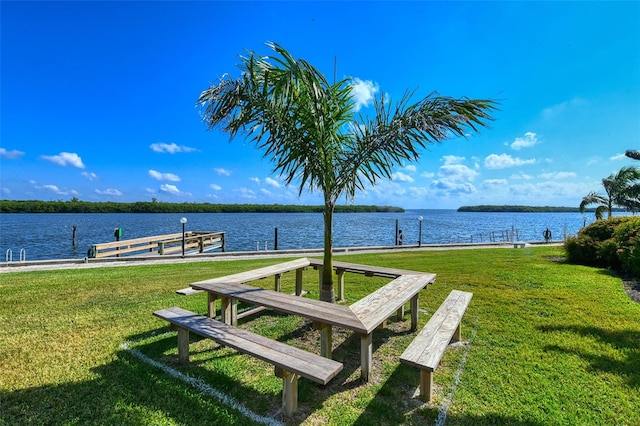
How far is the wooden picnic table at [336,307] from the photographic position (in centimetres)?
283

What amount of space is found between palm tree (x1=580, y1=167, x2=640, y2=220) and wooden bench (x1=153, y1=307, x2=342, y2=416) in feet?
69.0

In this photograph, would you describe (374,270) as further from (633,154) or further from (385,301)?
(633,154)

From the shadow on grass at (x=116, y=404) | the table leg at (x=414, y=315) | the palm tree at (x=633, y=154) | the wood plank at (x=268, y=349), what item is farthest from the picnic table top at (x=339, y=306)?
the palm tree at (x=633, y=154)

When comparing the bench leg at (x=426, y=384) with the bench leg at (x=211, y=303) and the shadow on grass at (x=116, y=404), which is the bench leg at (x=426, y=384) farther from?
the bench leg at (x=211, y=303)

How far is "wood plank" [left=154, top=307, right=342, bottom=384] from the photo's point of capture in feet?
7.18

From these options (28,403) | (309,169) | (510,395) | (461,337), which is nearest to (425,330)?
(510,395)

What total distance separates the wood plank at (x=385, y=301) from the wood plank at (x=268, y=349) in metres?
0.57

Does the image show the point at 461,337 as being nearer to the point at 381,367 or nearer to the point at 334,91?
the point at 381,367

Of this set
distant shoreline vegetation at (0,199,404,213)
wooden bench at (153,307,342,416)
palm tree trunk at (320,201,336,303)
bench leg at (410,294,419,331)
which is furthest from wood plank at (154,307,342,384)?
distant shoreline vegetation at (0,199,404,213)

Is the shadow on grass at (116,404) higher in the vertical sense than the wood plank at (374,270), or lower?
lower

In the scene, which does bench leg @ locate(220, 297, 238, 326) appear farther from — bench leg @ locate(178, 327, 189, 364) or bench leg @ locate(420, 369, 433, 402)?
bench leg @ locate(420, 369, 433, 402)

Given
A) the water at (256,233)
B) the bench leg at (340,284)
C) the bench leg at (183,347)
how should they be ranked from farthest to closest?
the water at (256,233) → the bench leg at (340,284) → the bench leg at (183,347)

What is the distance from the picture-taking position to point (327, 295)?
4.21 metres

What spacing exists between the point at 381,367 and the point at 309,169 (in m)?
2.58
